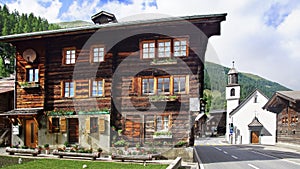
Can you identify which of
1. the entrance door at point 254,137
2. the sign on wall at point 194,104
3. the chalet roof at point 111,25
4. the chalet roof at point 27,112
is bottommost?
the entrance door at point 254,137

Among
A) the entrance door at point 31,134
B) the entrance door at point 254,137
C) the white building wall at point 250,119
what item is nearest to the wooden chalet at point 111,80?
the entrance door at point 31,134

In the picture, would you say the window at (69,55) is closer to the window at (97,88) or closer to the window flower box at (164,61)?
the window at (97,88)

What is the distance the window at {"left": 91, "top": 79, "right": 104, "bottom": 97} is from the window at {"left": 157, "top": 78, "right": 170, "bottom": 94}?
162 inches

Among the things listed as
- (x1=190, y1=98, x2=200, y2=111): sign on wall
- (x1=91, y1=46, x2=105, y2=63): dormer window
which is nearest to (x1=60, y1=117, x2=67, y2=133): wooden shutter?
(x1=91, y1=46, x2=105, y2=63): dormer window

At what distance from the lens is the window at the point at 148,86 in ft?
61.6

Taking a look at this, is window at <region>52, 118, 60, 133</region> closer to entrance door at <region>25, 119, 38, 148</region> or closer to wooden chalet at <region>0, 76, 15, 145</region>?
entrance door at <region>25, 119, 38, 148</region>

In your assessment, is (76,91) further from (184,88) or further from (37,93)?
(184,88)

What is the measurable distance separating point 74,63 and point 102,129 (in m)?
5.29

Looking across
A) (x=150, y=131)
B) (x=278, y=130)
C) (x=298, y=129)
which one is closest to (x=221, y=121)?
(x=278, y=130)

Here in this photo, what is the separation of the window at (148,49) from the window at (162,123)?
13.6 ft

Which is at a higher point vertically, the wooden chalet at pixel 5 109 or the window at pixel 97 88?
the window at pixel 97 88

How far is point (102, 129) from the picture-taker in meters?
18.8

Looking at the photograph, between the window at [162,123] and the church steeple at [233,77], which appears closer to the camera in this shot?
the window at [162,123]

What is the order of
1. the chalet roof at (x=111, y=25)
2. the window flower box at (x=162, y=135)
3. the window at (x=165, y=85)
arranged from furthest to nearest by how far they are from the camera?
the window at (x=165, y=85) < the window flower box at (x=162, y=135) < the chalet roof at (x=111, y=25)
